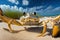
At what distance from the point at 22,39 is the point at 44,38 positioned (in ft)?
1.10

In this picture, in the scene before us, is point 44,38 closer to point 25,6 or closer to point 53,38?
point 53,38

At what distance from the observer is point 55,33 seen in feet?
10.9

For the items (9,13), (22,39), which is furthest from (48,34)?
(9,13)

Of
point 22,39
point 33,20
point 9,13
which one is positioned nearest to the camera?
point 22,39

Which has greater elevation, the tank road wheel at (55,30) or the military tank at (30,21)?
the military tank at (30,21)

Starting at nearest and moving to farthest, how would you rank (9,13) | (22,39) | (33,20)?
(22,39)
(33,20)
(9,13)

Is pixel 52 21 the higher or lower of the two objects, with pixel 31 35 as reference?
higher

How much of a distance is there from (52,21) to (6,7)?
9.04 ft

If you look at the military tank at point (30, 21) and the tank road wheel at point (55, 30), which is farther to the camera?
the military tank at point (30, 21)

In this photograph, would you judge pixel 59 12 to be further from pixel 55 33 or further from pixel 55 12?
pixel 55 33

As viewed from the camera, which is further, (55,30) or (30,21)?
(30,21)

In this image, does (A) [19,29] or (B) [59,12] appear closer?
(A) [19,29]

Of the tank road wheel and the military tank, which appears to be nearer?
the tank road wheel

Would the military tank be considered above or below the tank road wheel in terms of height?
above
